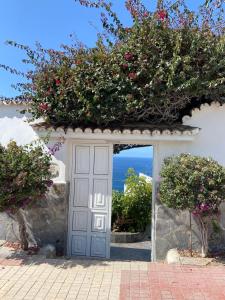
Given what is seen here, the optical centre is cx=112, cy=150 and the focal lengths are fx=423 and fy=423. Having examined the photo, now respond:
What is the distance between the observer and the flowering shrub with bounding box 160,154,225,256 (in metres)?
8.89

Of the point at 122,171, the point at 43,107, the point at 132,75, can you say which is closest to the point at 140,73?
the point at 132,75

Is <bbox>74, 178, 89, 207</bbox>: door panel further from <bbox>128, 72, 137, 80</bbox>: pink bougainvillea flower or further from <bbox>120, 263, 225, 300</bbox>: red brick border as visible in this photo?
<bbox>128, 72, 137, 80</bbox>: pink bougainvillea flower

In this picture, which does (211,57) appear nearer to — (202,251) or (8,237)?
(202,251)

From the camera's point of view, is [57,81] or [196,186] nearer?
[196,186]

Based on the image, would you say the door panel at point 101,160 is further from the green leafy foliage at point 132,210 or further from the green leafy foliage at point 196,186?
the green leafy foliage at point 132,210

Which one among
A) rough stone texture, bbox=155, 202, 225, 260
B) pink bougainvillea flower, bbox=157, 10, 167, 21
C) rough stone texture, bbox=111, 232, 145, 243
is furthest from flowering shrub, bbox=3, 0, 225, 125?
rough stone texture, bbox=111, 232, 145, 243

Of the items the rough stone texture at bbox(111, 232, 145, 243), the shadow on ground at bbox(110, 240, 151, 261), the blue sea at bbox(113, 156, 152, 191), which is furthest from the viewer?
the blue sea at bbox(113, 156, 152, 191)

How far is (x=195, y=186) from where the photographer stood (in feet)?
29.5

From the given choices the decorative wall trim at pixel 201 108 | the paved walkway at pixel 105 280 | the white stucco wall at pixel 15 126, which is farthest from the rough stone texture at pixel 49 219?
the decorative wall trim at pixel 201 108

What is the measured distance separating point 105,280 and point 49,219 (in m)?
3.09

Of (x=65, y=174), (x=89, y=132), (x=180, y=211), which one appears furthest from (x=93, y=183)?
(x=180, y=211)

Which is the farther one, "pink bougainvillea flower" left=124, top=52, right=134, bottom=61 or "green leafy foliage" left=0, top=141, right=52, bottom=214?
"pink bougainvillea flower" left=124, top=52, right=134, bottom=61

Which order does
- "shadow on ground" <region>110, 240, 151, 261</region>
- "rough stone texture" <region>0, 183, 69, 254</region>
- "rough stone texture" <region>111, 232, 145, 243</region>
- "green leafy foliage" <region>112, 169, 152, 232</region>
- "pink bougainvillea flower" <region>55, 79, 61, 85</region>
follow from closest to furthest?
"pink bougainvillea flower" <region>55, 79, 61, 85</region> → "rough stone texture" <region>0, 183, 69, 254</region> → "shadow on ground" <region>110, 240, 151, 261</region> → "rough stone texture" <region>111, 232, 145, 243</region> → "green leafy foliage" <region>112, 169, 152, 232</region>

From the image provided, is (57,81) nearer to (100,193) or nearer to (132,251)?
(100,193)
